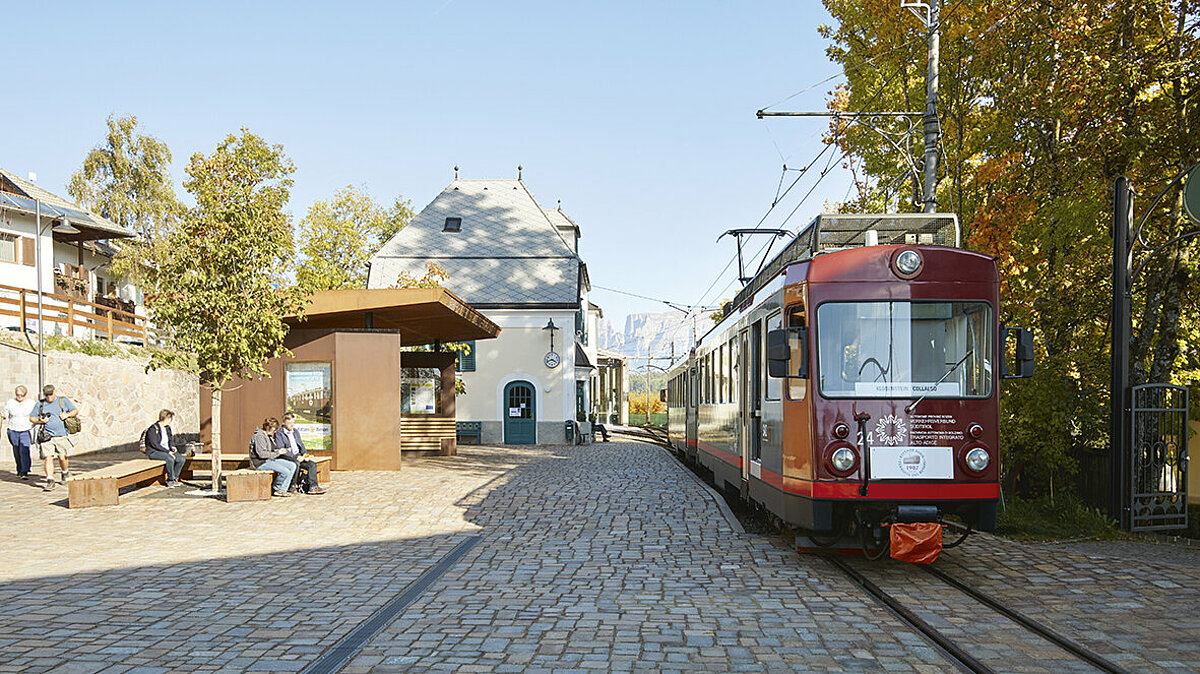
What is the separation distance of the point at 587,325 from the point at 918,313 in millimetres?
44523

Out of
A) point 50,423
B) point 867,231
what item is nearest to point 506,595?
point 867,231

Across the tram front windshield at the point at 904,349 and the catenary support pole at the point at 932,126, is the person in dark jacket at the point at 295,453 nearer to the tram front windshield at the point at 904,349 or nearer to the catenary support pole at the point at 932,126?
the tram front windshield at the point at 904,349

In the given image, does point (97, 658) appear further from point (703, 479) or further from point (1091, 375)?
point (703, 479)

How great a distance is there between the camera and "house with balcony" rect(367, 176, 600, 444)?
35406 millimetres

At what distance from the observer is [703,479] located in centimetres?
2044

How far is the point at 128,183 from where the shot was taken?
153 feet

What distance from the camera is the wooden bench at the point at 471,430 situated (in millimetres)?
35403

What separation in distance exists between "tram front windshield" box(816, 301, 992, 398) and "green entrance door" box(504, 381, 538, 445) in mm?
27154

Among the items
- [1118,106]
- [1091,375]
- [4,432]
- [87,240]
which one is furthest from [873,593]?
[87,240]

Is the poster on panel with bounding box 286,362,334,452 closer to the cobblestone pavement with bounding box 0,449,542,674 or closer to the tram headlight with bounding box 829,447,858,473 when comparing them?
the cobblestone pavement with bounding box 0,449,542,674

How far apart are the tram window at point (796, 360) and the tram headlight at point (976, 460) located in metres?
1.44

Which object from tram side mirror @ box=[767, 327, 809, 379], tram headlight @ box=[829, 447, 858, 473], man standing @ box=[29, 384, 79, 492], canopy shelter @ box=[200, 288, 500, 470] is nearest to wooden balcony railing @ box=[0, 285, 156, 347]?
canopy shelter @ box=[200, 288, 500, 470]

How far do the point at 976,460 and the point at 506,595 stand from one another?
13.4 feet

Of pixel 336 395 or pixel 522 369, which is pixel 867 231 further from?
pixel 522 369
